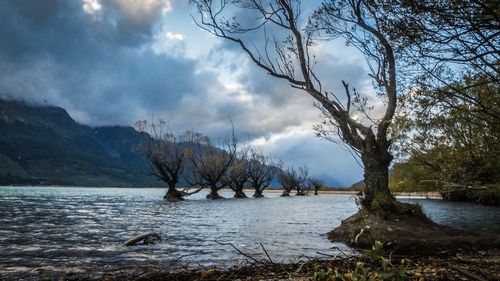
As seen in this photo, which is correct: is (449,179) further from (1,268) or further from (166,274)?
(1,268)

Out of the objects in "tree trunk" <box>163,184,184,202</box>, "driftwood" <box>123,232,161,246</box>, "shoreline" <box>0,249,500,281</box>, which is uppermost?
"tree trunk" <box>163,184,184,202</box>

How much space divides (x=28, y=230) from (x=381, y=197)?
17022mm

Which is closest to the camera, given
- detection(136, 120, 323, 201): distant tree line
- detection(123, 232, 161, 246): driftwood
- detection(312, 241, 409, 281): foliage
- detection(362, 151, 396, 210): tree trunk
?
detection(312, 241, 409, 281): foliage

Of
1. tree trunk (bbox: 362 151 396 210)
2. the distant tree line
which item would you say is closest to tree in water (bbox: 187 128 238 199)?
the distant tree line

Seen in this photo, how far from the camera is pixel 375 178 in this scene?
1722cm

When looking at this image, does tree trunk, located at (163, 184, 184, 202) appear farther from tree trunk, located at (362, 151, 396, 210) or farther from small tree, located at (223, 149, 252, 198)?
tree trunk, located at (362, 151, 396, 210)

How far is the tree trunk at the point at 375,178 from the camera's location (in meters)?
16.9

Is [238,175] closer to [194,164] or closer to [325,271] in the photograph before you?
[194,164]

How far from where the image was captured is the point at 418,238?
44.3 feet

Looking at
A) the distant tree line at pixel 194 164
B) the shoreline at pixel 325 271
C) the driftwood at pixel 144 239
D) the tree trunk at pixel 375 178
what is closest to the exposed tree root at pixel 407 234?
the tree trunk at pixel 375 178

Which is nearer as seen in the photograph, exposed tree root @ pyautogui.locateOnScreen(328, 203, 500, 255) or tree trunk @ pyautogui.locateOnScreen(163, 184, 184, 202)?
exposed tree root @ pyautogui.locateOnScreen(328, 203, 500, 255)

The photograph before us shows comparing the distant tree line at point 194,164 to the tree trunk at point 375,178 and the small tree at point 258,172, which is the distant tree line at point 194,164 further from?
the tree trunk at point 375,178

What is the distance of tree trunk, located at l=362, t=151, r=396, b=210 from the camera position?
16.9m

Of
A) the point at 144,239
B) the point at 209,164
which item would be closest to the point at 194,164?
the point at 209,164
